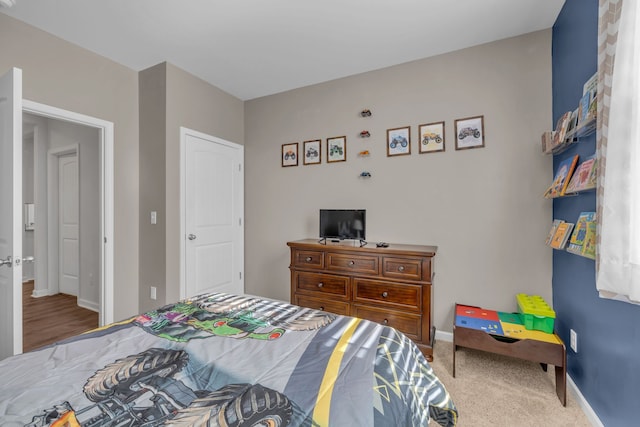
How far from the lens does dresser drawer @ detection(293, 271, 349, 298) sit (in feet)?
8.52

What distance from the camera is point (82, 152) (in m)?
3.60

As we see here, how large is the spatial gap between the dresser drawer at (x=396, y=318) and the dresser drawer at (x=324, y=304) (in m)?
0.12

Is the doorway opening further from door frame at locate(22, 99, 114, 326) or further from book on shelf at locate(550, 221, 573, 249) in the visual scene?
book on shelf at locate(550, 221, 573, 249)

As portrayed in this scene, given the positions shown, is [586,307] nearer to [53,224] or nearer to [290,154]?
[290,154]

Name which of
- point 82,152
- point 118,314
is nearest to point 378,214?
point 118,314

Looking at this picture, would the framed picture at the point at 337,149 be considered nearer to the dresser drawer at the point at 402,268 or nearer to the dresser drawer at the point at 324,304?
the dresser drawer at the point at 402,268

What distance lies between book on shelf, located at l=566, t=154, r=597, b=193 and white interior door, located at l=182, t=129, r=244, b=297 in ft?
10.6

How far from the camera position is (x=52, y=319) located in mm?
3145

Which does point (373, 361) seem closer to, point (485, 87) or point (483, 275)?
point (483, 275)

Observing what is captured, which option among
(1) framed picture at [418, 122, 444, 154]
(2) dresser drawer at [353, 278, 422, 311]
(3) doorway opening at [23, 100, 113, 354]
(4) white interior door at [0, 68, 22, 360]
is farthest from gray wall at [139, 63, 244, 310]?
(1) framed picture at [418, 122, 444, 154]

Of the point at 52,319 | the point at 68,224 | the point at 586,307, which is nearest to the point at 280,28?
the point at 586,307

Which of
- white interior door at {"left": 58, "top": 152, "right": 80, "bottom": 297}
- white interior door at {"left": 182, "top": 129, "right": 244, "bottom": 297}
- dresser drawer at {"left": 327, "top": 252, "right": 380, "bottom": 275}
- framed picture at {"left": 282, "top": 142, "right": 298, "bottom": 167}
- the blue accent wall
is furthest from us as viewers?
white interior door at {"left": 58, "top": 152, "right": 80, "bottom": 297}

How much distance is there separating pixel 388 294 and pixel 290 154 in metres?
2.01

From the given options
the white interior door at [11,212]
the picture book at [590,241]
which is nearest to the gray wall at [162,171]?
the white interior door at [11,212]
